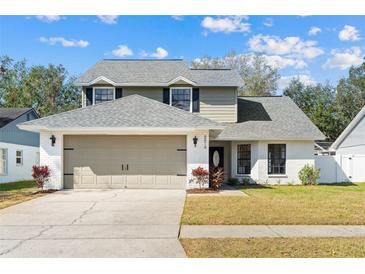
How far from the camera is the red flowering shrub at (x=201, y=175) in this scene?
15.0 m

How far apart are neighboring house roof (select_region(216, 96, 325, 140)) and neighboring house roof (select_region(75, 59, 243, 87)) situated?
2.20 m

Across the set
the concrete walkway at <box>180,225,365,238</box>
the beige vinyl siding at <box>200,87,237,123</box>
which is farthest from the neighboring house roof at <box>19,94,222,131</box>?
the concrete walkway at <box>180,225,365,238</box>

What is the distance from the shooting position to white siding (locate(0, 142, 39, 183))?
71.1 feet

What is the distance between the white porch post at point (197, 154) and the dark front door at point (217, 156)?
4.39 meters

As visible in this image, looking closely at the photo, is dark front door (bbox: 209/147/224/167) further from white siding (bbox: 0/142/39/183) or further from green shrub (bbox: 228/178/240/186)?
white siding (bbox: 0/142/39/183)

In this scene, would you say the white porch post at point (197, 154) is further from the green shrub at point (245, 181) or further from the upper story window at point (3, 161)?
the upper story window at point (3, 161)

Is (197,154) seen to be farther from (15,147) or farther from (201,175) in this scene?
(15,147)

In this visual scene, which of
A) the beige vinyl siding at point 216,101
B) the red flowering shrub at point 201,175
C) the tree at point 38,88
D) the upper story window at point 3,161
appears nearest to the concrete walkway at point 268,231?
the red flowering shrub at point 201,175

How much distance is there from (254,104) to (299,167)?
521 cm

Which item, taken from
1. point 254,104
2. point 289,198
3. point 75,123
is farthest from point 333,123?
point 75,123

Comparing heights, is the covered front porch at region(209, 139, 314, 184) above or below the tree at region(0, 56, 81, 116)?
below

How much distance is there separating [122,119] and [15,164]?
10.8 m

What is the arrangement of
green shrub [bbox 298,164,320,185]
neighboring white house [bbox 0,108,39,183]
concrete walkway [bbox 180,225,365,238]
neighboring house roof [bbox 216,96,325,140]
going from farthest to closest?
neighboring white house [bbox 0,108,39,183] → green shrub [bbox 298,164,320,185] → neighboring house roof [bbox 216,96,325,140] → concrete walkway [bbox 180,225,365,238]
